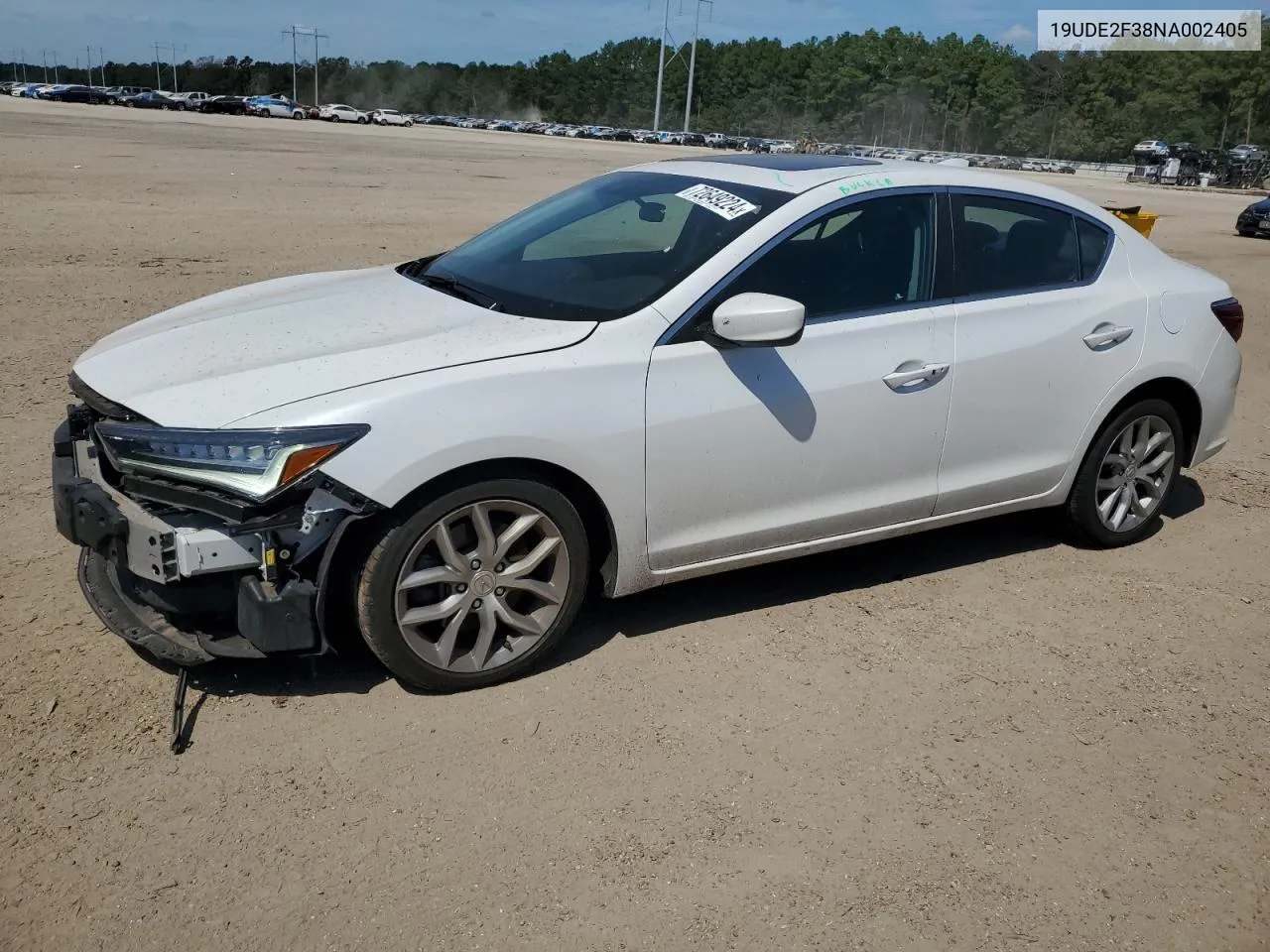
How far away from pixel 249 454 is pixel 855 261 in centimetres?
232

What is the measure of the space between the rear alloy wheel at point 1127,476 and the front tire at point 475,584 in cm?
255

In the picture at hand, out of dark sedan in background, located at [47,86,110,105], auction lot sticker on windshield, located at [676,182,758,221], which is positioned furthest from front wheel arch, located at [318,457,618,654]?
dark sedan in background, located at [47,86,110,105]

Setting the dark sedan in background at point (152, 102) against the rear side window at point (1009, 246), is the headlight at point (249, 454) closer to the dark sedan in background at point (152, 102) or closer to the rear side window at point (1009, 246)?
the rear side window at point (1009, 246)

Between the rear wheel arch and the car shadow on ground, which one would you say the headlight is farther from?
the rear wheel arch

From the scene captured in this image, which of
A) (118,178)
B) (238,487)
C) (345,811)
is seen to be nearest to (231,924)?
(345,811)

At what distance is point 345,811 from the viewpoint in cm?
317

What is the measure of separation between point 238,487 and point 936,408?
2.58 m

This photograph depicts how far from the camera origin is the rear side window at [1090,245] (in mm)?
4961

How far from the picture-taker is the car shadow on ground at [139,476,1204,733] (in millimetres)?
3799

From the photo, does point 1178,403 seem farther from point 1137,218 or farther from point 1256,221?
point 1256,221

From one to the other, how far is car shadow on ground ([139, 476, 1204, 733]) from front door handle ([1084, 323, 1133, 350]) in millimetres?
Answer: 893

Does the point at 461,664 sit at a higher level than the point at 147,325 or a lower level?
lower

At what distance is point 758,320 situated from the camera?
3.79 m

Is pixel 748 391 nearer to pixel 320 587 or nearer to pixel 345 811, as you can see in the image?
pixel 320 587
